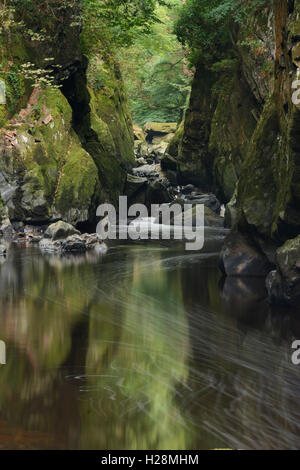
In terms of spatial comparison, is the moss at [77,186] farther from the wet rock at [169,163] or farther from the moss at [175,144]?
the moss at [175,144]

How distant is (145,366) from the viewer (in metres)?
4.59

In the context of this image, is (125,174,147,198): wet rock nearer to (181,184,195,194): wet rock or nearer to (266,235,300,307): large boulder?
(181,184,195,194): wet rock

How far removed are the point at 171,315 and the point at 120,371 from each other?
83.8 inches

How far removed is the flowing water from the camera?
131 inches

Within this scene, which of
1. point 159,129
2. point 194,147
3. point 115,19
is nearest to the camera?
point 115,19

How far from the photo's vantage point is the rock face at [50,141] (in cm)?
1343

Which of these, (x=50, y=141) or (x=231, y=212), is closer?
(x=50, y=141)

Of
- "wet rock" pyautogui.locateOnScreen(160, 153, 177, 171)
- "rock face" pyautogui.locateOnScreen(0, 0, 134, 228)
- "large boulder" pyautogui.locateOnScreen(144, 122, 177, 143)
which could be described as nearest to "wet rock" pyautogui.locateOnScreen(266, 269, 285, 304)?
"rock face" pyautogui.locateOnScreen(0, 0, 134, 228)

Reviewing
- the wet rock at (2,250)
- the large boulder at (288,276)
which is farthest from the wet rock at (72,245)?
the large boulder at (288,276)

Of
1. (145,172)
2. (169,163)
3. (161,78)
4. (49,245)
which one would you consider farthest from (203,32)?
(161,78)

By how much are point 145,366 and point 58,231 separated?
8.46 metres

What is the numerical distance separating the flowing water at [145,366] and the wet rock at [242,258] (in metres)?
0.30

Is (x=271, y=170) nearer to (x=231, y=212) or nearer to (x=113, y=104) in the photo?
(x=231, y=212)
